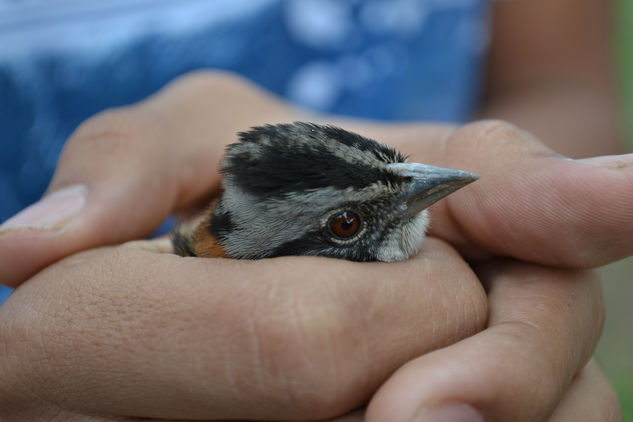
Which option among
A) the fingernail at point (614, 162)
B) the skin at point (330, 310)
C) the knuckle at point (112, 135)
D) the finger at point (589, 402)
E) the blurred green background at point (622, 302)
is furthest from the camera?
the blurred green background at point (622, 302)

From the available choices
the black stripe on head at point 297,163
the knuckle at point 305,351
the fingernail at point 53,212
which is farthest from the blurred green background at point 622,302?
the fingernail at point 53,212

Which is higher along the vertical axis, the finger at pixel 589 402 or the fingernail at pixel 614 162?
the fingernail at pixel 614 162

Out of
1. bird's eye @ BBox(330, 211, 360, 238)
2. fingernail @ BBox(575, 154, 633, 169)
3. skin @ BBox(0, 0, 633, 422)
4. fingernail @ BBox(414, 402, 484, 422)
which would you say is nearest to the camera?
fingernail @ BBox(414, 402, 484, 422)

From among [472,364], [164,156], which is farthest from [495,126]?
[164,156]

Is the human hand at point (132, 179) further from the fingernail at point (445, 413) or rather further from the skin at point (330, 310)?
the fingernail at point (445, 413)

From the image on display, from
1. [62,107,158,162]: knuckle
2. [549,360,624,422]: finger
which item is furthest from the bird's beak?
[62,107,158,162]: knuckle

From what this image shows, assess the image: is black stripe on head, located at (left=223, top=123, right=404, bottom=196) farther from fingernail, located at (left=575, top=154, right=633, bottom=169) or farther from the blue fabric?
the blue fabric

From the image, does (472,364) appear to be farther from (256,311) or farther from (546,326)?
(256,311)
